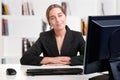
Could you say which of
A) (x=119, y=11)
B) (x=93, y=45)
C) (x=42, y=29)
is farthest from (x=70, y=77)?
(x=119, y=11)

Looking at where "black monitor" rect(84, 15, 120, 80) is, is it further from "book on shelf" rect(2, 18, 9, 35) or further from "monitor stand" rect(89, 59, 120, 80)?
"book on shelf" rect(2, 18, 9, 35)

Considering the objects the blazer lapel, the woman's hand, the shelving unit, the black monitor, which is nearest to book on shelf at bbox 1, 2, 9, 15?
the shelving unit

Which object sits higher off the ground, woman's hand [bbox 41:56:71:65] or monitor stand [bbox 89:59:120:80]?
monitor stand [bbox 89:59:120:80]

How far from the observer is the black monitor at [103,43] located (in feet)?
4.88

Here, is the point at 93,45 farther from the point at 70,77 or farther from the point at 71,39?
→ the point at 71,39

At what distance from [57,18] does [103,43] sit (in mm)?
1106

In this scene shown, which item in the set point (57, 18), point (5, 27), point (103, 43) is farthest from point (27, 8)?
point (103, 43)

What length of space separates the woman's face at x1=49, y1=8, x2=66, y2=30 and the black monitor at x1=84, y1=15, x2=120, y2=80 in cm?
103

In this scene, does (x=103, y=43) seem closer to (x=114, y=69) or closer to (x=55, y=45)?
(x=114, y=69)

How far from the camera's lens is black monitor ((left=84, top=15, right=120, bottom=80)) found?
4.88ft

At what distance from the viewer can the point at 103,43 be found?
1520mm

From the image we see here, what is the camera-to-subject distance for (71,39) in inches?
103

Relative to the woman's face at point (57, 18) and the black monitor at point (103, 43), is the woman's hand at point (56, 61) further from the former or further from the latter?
the black monitor at point (103, 43)

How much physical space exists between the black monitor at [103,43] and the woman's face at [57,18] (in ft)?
3.38
